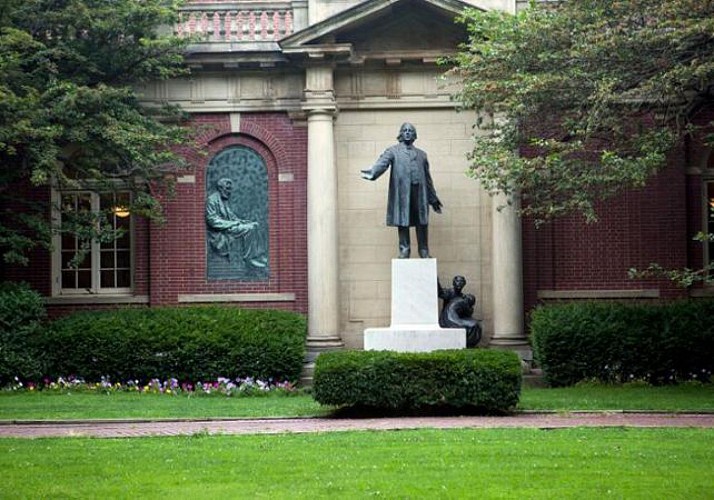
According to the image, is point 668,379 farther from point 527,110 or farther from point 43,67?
point 43,67

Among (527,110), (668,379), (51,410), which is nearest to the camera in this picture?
(51,410)

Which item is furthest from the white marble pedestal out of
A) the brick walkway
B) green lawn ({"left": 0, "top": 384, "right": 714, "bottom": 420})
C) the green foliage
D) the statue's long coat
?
the green foliage

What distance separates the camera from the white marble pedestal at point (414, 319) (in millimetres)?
24000

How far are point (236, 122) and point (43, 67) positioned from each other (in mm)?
4727

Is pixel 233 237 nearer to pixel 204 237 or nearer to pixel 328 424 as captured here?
pixel 204 237

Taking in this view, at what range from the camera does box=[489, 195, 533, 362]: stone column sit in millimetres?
29750

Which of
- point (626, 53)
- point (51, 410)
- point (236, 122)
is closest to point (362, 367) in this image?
point (51, 410)

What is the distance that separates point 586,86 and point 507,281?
19.9 ft

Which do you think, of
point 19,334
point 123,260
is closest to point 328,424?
point 19,334

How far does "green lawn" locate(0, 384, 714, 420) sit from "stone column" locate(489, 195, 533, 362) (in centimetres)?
296

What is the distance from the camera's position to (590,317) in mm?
27391

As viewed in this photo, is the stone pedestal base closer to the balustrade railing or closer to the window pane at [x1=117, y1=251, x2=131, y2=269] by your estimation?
the window pane at [x1=117, y1=251, x2=131, y2=269]

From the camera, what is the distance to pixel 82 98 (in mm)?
27562

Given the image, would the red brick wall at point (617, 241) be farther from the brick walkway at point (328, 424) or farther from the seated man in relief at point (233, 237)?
the brick walkway at point (328, 424)
